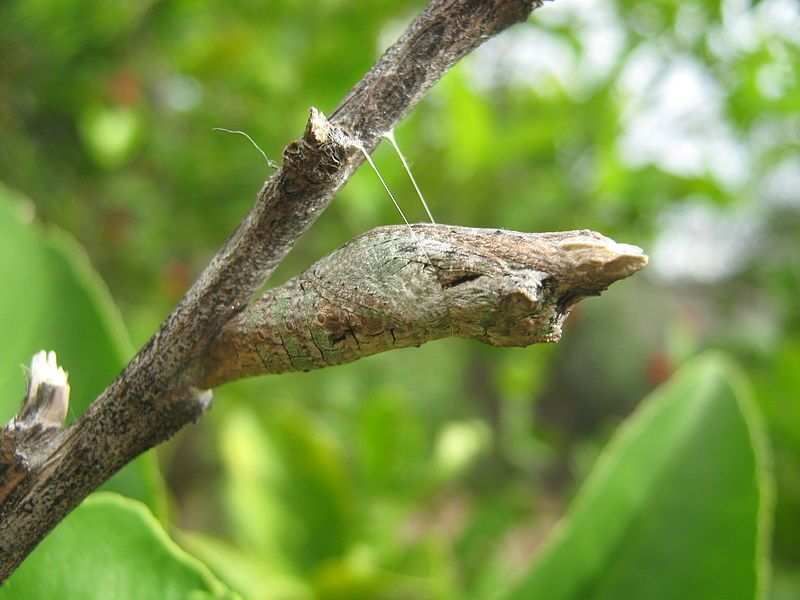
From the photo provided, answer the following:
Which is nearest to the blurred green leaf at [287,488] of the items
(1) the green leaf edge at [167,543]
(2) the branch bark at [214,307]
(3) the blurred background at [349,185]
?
(3) the blurred background at [349,185]

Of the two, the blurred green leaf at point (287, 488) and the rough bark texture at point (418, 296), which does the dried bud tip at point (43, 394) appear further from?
the blurred green leaf at point (287, 488)

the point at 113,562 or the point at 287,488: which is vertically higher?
the point at 287,488

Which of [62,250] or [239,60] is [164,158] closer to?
[239,60]

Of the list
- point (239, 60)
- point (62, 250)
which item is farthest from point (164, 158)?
point (62, 250)

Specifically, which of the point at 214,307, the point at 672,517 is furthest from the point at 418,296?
the point at 672,517

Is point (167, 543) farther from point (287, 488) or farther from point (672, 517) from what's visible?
point (287, 488)

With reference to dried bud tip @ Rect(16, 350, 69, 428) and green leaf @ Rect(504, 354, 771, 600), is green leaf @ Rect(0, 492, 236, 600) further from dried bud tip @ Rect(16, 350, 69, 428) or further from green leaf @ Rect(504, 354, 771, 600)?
green leaf @ Rect(504, 354, 771, 600)
